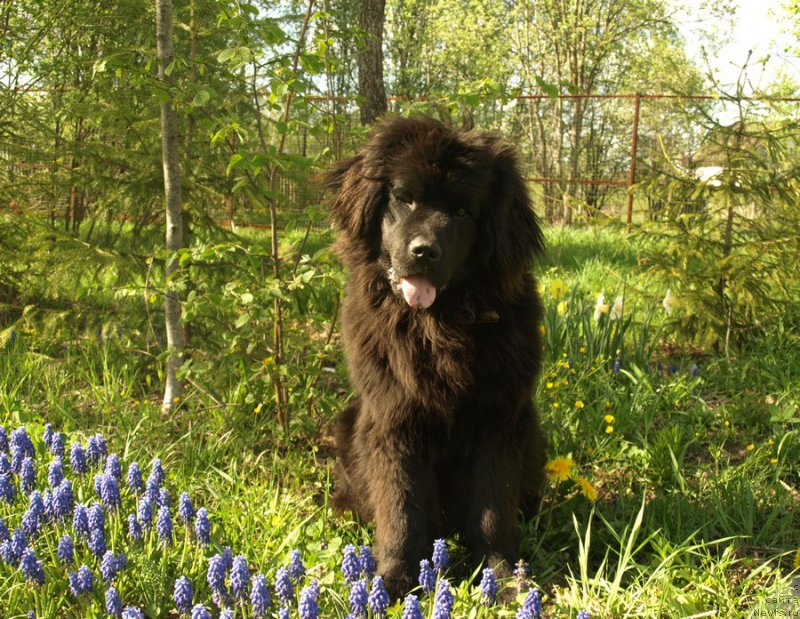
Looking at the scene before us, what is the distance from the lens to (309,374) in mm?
3336

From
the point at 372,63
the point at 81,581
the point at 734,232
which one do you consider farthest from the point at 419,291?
the point at 372,63

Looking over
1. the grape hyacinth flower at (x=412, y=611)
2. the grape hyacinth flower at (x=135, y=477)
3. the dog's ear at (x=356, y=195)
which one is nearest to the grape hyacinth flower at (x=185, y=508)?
the grape hyacinth flower at (x=135, y=477)

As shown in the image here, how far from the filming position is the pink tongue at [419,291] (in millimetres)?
2285

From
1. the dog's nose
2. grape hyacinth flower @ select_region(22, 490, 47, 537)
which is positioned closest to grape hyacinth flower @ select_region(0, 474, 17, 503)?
grape hyacinth flower @ select_region(22, 490, 47, 537)

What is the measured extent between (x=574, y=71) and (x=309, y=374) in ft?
47.6

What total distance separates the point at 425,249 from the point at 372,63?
11.9 ft

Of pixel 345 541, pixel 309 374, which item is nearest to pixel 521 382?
pixel 345 541

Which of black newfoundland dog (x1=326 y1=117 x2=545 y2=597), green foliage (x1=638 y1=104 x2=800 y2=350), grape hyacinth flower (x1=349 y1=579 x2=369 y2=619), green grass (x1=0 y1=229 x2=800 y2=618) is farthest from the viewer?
green foliage (x1=638 y1=104 x2=800 y2=350)

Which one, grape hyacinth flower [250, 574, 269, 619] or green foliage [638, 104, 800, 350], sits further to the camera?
green foliage [638, 104, 800, 350]

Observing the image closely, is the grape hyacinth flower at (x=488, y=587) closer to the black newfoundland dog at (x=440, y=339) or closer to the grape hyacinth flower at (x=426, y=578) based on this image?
the grape hyacinth flower at (x=426, y=578)

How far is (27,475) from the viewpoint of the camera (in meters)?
2.26

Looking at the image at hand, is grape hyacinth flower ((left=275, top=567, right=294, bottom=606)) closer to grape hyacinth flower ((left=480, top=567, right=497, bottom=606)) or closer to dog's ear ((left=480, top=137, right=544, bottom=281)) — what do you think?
grape hyacinth flower ((left=480, top=567, right=497, bottom=606))

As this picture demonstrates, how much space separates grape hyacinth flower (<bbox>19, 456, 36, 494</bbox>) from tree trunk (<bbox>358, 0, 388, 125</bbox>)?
142 inches

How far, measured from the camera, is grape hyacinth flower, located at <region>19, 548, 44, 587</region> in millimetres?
1844
